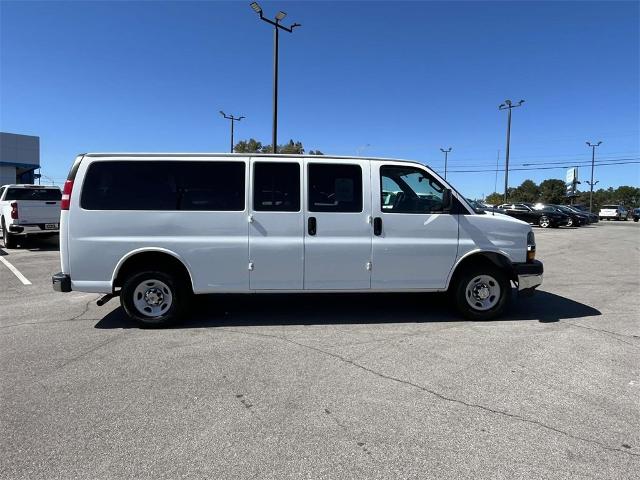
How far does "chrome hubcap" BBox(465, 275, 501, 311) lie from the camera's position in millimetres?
6094

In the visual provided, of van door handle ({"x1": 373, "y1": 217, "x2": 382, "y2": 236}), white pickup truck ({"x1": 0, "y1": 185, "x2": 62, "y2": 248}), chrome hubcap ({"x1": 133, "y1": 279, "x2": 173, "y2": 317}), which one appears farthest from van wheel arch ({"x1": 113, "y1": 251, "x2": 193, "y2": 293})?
white pickup truck ({"x1": 0, "y1": 185, "x2": 62, "y2": 248})

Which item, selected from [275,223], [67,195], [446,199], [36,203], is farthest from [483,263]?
[36,203]

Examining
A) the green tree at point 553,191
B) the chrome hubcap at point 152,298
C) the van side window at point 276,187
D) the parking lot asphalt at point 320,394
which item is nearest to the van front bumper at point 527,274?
the parking lot asphalt at point 320,394

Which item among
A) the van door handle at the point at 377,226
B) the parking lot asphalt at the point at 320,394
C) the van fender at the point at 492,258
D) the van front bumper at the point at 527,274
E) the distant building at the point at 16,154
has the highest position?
the distant building at the point at 16,154

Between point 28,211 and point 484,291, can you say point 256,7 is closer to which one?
point 28,211

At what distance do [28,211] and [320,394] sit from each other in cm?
1293

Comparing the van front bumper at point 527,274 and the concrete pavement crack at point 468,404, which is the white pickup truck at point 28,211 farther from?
the van front bumper at point 527,274

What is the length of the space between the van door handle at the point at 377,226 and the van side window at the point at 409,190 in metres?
0.22

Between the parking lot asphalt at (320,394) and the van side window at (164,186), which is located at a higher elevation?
the van side window at (164,186)

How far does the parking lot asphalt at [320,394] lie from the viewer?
2865 millimetres

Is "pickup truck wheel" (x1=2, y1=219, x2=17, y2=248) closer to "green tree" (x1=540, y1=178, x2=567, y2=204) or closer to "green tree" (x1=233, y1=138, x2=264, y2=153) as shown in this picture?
"green tree" (x1=233, y1=138, x2=264, y2=153)

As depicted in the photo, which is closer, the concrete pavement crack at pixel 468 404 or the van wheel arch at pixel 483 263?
the concrete pavement crack at pixel 468 404

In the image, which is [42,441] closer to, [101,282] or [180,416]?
[180,416]

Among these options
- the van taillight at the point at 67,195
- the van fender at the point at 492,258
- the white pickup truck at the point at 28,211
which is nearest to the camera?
the van taillight at the point at 67,195
